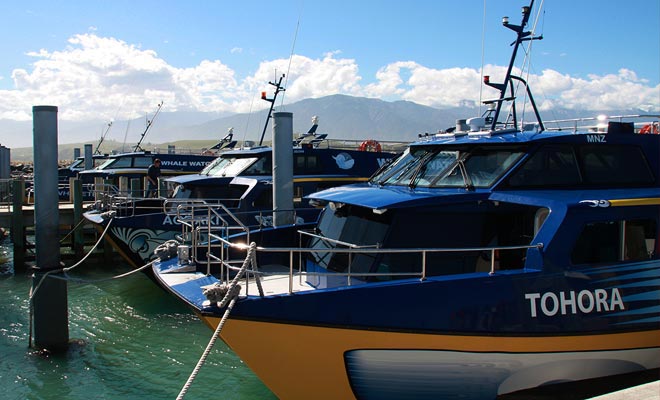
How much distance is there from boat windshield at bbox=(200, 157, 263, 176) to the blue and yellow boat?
720 centimetres

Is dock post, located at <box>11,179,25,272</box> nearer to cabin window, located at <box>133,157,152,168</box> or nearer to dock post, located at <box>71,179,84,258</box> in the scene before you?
dock post, located at <box>71,179,84,258</box>

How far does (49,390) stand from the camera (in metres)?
8.05

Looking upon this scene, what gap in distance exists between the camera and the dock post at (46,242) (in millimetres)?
8875

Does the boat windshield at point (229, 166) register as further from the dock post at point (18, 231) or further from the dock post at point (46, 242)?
the dock post at point (46, 242)

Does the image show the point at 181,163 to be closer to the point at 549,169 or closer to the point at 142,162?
the point at 142,162

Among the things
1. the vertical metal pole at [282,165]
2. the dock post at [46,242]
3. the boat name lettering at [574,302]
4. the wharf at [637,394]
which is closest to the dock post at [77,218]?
the dock post at [46,242]

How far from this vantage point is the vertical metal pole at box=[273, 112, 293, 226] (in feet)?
32.3

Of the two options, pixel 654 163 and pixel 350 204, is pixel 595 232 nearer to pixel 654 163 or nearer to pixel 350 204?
pixel 654 163

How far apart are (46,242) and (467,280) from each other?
21.3 ft

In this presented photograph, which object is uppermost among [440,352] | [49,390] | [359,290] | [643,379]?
[359,290]

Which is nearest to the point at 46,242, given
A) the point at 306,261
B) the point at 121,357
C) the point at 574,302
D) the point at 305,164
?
the point at 121,357

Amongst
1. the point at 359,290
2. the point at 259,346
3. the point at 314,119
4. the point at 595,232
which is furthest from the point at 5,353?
the point at 314,119

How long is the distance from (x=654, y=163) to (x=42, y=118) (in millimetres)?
8389

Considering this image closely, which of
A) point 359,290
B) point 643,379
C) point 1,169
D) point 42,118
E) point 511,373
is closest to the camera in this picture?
point 359,290
